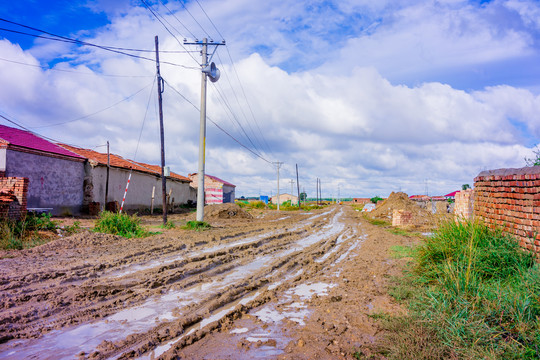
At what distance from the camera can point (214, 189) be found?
137 ft

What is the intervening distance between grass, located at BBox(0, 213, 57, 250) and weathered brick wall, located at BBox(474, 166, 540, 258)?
36.4ft

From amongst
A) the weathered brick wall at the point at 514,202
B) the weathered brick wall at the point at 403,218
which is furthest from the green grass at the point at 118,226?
the weathered brick wall at the point at 403,218

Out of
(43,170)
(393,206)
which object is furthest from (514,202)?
(393,206)

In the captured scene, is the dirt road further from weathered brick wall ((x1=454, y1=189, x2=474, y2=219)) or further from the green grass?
weathered brick wall ((x1=454, y1=189, x2=474, y2=219))

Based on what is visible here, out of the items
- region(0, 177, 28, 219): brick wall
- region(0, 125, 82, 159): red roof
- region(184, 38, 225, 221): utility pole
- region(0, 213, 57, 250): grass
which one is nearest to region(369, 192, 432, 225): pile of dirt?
region(184, 38, 225, 221): utility pole

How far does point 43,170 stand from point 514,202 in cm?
2087

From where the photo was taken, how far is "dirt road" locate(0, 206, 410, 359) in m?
3.80

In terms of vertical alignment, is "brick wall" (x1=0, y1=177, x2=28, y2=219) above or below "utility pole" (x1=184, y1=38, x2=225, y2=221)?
below

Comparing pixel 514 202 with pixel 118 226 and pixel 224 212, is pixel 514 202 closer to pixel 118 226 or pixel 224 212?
pixel 118 226

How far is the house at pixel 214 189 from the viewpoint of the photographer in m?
40.9

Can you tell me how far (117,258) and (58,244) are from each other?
2.57 meters

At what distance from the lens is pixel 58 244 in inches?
388

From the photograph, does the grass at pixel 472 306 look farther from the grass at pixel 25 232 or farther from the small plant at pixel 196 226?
the small plant at pixel 196 226

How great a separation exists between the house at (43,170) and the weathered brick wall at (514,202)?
58.9 feet
